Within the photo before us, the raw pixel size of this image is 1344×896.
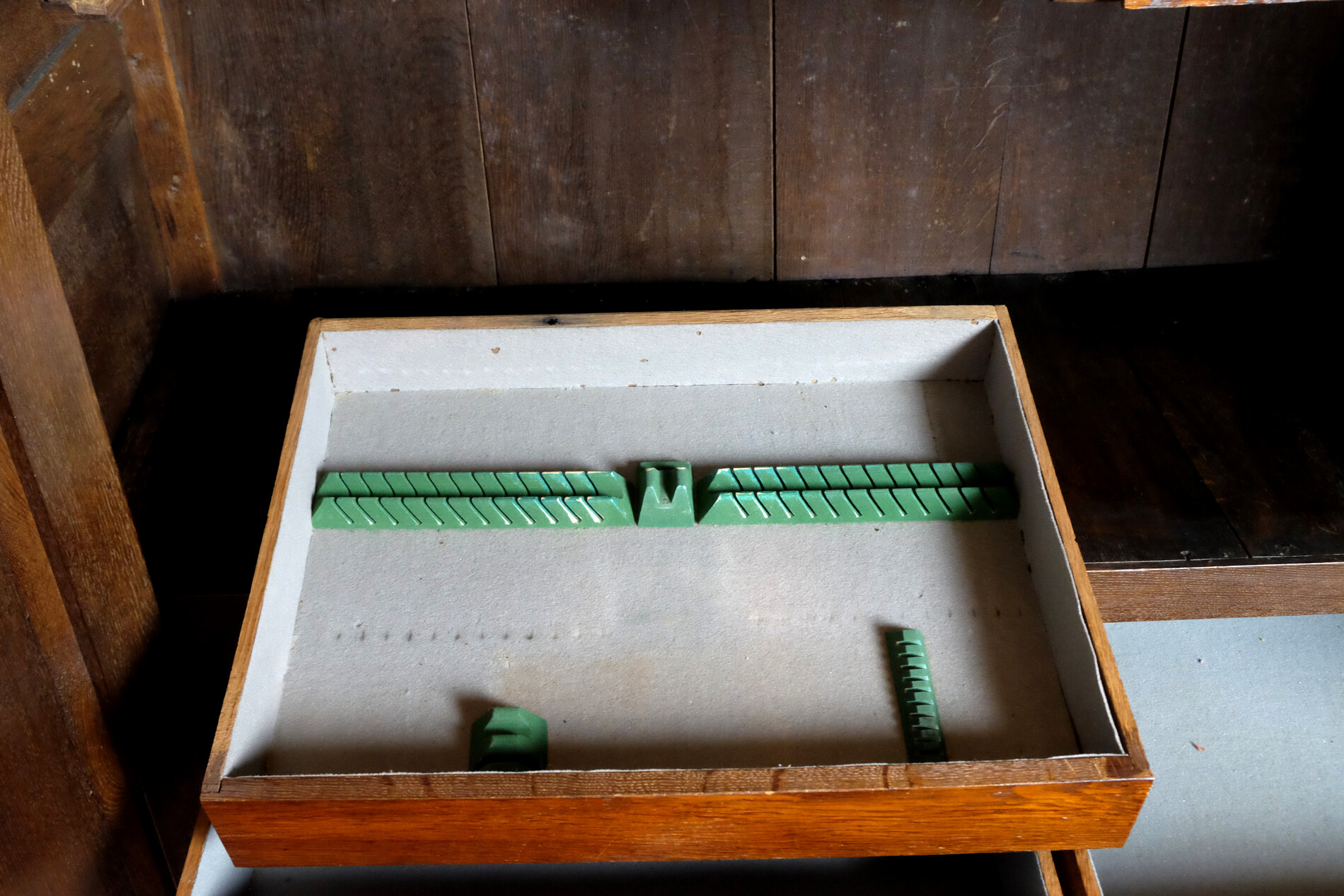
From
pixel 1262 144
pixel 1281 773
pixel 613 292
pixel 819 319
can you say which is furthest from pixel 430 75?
pixel 1281 773

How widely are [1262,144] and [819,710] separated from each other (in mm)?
1265

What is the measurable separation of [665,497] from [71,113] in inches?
36.7

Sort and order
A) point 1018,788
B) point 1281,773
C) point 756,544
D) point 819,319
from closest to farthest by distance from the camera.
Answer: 1. point 1018,788
2. point 756,544
3. point 819,319
4. point 1281,773

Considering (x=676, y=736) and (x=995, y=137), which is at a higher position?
(x=995, y=137)

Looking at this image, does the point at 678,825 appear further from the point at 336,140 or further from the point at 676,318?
the point at 336,140

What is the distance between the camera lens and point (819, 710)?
0.96m

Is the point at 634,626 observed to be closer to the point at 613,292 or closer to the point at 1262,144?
the point at 613,292

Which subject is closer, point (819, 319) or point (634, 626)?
point (634, 626)

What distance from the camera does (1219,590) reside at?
1.33 meters

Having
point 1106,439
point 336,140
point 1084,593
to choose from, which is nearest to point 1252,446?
point 1106,439

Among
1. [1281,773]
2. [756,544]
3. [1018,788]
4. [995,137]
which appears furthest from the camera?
[995,137]

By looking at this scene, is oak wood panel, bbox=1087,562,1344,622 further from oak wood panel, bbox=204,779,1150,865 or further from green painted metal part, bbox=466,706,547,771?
green painted metal part, bbox=466,706,547,771

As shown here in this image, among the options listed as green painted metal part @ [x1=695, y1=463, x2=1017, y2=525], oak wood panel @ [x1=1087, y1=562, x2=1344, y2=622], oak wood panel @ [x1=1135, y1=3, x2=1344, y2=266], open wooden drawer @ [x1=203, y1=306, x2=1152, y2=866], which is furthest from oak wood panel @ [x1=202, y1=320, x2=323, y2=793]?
oak wood panel @ [x1=1135, y1=3, x2=1344, y2=266]

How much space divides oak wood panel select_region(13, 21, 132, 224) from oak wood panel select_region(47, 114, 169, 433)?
0.03 metres
